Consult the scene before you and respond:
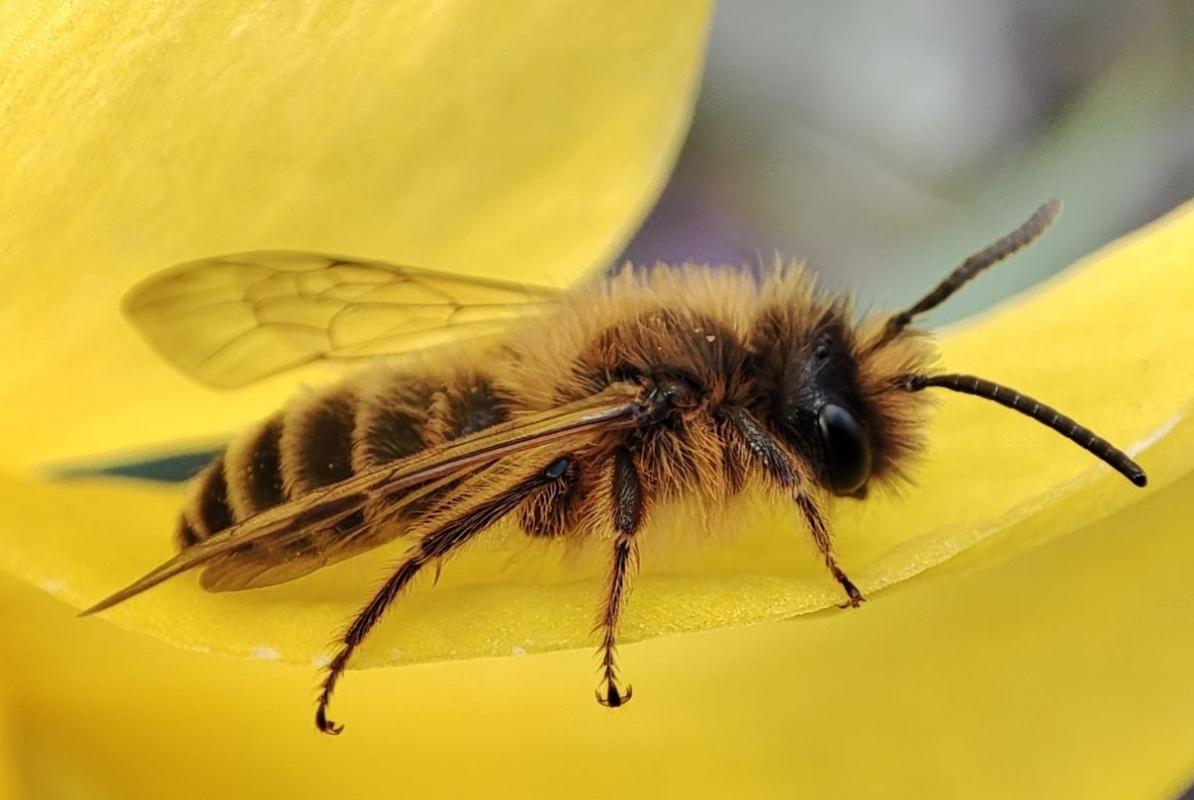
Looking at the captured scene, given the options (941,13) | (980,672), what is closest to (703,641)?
(980,672)

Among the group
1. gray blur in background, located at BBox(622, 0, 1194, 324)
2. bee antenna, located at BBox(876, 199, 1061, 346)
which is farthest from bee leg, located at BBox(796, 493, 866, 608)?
gray blur in background, located at BBox(622, 0, 1194, 324)

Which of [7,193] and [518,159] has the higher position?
[7,193]

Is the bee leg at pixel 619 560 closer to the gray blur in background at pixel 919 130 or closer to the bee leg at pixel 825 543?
the bee leg at pixel 825 543

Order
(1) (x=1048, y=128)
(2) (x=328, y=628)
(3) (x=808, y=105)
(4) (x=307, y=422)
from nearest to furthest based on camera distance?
(2) (x=328, y=628) → (4) (x=307, y=422) → (1) (x=1048, y=128) → (3) (x=808, y=105)

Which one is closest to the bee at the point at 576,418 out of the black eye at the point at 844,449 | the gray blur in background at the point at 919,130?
the black eye at the point at 844,449

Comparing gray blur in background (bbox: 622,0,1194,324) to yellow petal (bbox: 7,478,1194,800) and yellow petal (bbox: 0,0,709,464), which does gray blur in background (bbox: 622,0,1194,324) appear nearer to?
yellow petal (bbox: 0,0,709,464)

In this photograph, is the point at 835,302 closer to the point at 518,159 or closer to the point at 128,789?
the point at 518,159

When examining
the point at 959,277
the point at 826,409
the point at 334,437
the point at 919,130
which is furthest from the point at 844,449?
the point at 919,130
